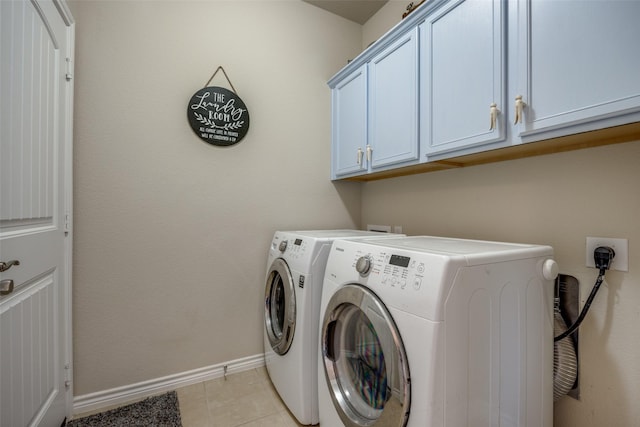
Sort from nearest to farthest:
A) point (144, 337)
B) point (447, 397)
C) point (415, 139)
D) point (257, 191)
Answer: point (447, 397)
point (415, 139)
point (144, 337)
point (257, 191)

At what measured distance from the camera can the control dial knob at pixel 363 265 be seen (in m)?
1.09

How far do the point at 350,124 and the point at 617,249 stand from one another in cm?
156

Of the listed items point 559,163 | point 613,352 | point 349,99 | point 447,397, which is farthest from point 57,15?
point 613,352

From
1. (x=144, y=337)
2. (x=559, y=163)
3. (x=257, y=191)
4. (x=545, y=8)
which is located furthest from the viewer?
(x=257, y=191)

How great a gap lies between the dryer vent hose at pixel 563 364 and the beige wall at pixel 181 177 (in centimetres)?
155

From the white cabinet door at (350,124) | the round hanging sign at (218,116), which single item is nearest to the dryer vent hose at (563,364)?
the white cabinet door at (350,124)

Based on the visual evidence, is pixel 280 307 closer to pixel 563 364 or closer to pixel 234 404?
pixel 234 404

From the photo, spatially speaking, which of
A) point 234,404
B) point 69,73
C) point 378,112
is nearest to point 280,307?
point 234,404

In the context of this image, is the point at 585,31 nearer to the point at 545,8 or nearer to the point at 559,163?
the point at 545,8

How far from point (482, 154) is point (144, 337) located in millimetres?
2121

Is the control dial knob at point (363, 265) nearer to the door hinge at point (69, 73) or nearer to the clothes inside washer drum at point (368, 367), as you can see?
the clothes inside washer drum at point (368, 367)

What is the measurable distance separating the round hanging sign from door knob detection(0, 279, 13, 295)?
1.18 meters

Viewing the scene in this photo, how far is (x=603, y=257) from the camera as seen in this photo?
1091 millimetres

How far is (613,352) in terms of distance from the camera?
1.10 metres
